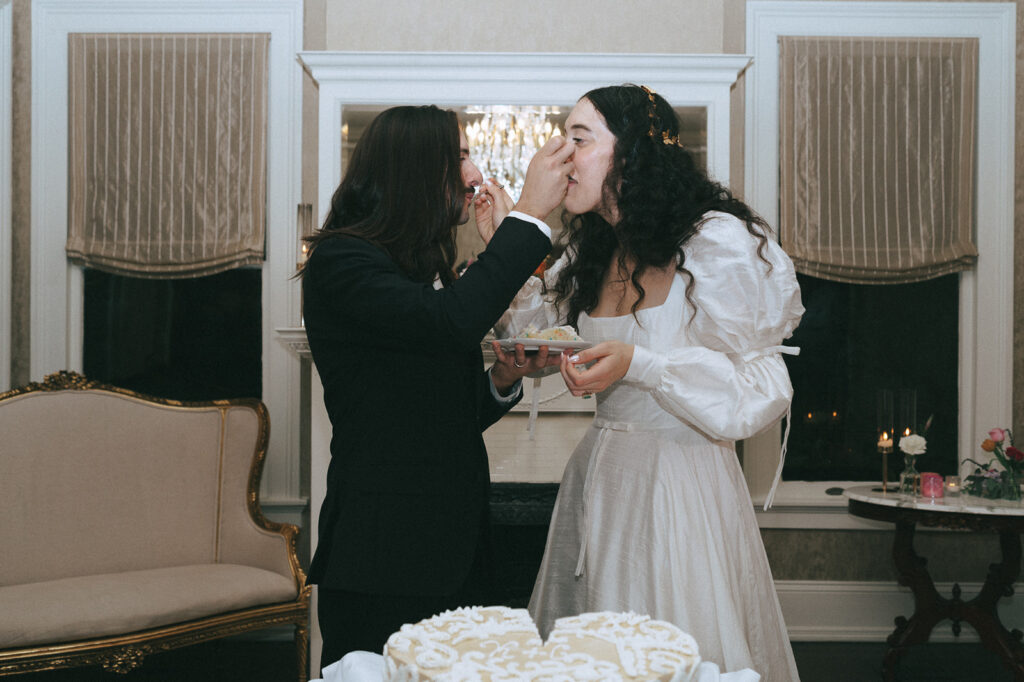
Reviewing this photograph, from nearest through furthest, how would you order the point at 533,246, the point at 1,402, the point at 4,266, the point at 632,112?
the point at 533,246 < the point at 632,112 < the point at 1,402 < the point at 4,266

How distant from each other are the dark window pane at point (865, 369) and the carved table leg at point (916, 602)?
2.15 ft

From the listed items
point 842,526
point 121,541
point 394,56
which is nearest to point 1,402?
point 121,541

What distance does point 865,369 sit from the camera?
4035 millimetres

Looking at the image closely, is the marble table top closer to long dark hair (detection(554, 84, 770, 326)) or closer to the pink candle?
the pink candle

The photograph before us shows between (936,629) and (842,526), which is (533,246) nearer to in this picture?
(842,526)

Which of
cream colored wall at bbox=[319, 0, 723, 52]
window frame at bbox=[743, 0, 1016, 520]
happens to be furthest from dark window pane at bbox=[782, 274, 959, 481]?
cream colored wall at bbox=[319, 0, 723, 52]

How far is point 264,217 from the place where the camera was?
3781mm

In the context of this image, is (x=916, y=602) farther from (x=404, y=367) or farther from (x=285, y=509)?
(x=404, y=367)

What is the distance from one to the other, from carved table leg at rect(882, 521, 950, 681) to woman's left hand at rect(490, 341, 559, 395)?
2304mm

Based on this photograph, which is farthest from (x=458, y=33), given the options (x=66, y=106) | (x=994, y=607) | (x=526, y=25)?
(x=994, y=607)

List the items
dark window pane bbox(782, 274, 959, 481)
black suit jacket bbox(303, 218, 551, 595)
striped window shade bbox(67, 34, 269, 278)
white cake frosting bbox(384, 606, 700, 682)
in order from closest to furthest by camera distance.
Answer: white cake frosting bbox(384, 606, 700, 682)
black suit jacket bbox(303, 218, 551, 595)
striped window shade bbox(67, 34, 269, 278)
dark window pane bbox(782, 274, 959, 481)

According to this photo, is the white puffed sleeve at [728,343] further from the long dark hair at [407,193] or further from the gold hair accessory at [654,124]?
the long dark hair at [407,193]

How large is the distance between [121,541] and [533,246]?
→ 2.70 meters

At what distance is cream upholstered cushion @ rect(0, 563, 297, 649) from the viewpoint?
2.67 m
